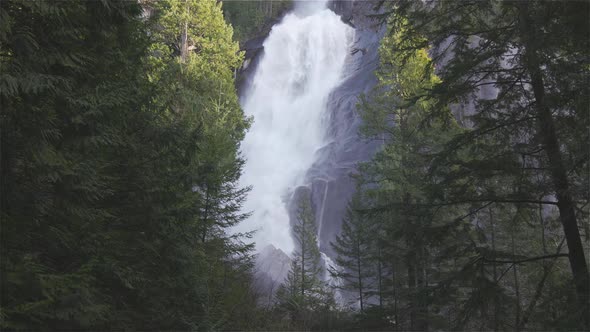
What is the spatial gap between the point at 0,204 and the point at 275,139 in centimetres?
3699

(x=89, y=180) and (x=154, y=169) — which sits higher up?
(x=154, y=169)

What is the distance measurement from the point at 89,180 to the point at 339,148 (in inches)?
1273

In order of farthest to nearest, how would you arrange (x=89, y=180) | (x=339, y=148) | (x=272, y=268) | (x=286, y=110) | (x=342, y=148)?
(x=286, y=110)
(x=339, y=148)
(x=342, y=148)
(x=272, y=268)
(x=89, y=180)

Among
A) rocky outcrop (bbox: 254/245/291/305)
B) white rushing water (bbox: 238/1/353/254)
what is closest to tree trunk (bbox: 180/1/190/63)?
rocky outcrop (bbox: 254/245/291/305)

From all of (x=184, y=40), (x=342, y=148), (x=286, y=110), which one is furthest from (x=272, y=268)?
(x=286, y=110)

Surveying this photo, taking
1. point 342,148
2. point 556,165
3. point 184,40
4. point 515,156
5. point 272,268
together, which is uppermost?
point 342,148

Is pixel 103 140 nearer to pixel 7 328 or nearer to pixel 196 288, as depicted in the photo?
pixel 7 328

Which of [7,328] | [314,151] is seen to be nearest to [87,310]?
[7,328]

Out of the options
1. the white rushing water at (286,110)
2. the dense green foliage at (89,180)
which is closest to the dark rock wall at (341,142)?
the white rushing water at (286,110)

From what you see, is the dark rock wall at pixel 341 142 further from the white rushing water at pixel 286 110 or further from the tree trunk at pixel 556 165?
the tree trunk at pixel 556 165

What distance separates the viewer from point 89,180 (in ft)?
14.5

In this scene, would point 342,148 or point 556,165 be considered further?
point 342,148

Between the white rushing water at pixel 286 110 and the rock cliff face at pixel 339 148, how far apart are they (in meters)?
1.08

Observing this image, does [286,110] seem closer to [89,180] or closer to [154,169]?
[154,169]
